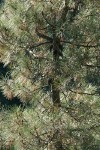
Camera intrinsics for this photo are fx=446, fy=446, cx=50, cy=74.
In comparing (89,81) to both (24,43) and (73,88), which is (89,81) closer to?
(73,88)

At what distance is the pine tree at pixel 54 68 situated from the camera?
547 cm

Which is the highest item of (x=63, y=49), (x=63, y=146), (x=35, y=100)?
(x=63, y=49)

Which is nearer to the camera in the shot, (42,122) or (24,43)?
(42,122)

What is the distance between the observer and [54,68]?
225 inches

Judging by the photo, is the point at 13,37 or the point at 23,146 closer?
the point at 23,146

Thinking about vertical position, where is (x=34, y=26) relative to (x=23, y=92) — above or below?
above

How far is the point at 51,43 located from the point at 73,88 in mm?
678

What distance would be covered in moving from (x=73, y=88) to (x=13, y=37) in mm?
1036

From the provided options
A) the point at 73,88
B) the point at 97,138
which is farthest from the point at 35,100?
the point at 97,138

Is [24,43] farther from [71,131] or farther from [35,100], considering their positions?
[71,131]

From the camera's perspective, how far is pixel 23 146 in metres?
5.52

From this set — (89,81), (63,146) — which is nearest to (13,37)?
(89,81)

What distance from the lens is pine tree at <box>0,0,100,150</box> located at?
17.9ft

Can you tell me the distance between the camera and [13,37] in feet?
19.3
